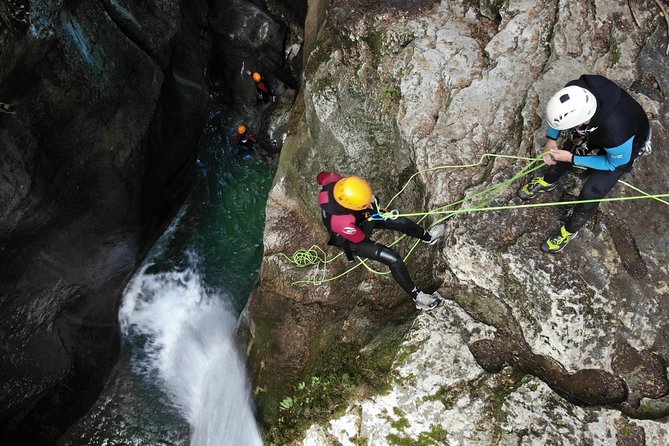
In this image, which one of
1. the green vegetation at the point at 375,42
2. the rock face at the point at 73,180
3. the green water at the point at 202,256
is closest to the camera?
the rock face at the point at 73,180

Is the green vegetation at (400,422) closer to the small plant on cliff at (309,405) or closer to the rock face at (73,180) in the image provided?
the small plant on cliff at (309,405)

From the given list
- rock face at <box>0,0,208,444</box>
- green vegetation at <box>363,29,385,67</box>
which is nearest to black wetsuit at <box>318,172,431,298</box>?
green vegetation at <box>363,29,385,67</box>

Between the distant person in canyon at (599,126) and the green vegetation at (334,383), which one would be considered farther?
the green vegetation at (334,383)

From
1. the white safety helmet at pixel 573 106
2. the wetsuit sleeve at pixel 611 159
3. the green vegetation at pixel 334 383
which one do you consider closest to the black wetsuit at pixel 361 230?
the green vegetation at pixel 334 383

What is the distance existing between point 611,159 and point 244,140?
8.23m

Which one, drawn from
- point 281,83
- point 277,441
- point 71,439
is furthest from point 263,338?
point 281,83

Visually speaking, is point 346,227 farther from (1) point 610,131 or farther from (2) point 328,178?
(1) point 610,131

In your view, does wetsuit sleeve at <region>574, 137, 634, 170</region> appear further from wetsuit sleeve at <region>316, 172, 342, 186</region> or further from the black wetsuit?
wetsuit sleeve at <region>316, 172, 342, 186</region>

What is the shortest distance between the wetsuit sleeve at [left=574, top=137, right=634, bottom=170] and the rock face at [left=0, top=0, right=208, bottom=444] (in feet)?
21.6

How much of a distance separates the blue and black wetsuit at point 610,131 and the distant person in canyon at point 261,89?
810cm

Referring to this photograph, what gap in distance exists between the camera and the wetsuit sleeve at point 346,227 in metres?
5.08

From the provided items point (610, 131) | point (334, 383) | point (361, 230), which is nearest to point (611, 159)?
point (610, 131)

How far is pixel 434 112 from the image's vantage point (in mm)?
6297

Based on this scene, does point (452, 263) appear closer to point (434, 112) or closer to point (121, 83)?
→ point (434, 112)
